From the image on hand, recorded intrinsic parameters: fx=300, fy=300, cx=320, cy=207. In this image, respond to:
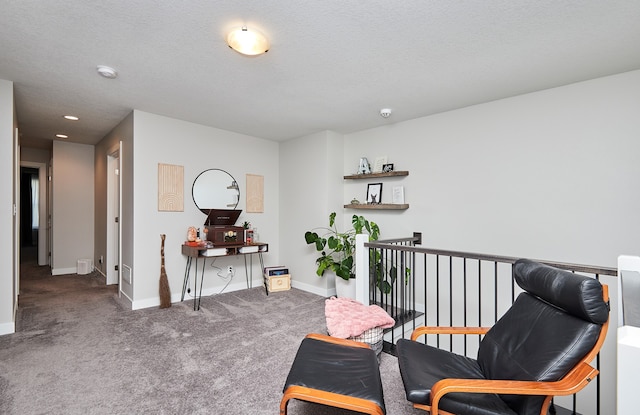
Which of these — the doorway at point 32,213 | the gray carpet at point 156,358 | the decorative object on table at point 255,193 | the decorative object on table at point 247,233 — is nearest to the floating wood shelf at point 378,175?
the decorative object on table at point 255,193

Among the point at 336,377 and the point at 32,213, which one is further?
the point at 32,213

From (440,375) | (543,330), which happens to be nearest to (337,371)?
(440,375)

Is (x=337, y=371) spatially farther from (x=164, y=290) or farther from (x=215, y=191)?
(x=215, y=191)

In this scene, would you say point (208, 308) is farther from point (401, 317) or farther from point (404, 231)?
point (404, 231)

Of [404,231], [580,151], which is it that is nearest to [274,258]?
[404,231]

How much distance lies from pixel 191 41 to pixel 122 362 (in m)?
2.57

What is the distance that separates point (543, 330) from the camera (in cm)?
153

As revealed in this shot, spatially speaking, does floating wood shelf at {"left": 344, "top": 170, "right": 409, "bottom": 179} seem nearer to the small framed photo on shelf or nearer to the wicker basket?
the small framed photo on shelf

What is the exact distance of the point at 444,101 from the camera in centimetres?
341

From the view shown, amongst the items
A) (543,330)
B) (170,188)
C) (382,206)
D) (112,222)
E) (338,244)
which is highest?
(170,188)

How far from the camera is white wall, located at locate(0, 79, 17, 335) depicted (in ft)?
9.37

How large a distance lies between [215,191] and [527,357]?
4.09 m

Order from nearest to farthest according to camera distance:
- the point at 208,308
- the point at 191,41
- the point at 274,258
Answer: the point at 191,41
the point at 208,308
the point at 274,258

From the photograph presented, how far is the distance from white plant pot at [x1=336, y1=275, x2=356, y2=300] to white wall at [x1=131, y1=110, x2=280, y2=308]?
1540mm
